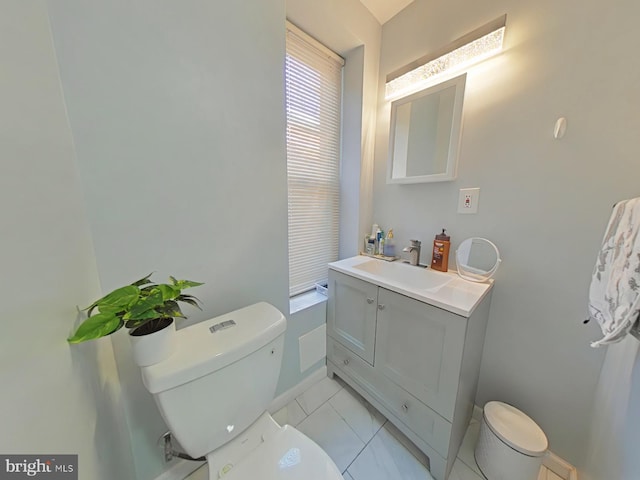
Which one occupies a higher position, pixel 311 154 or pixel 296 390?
pixel 311 154

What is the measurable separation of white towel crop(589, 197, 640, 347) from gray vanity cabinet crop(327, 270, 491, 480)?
0.34 m

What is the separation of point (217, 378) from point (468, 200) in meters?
1.45

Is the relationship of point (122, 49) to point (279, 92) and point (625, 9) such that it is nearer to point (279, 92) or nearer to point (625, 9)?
point (279, 92)

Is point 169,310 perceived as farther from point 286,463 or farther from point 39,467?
point 286,463

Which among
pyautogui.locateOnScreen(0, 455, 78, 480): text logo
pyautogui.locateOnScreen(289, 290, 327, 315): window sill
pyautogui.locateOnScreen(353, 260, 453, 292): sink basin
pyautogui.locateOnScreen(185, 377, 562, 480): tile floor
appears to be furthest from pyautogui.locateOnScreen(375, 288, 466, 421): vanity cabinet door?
pyautogui.locateOnScreen(0, 455, 78, 480): text logo

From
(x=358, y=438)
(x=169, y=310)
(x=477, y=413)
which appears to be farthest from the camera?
(x=477, y=413)

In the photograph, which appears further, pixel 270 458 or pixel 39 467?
pixel 270 458

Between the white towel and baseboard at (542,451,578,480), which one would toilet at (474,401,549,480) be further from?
the white towel

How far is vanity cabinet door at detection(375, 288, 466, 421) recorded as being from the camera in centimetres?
89

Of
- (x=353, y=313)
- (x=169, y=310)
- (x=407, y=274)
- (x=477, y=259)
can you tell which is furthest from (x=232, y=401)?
(x=477, y=259)

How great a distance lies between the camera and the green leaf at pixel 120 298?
0.53 metres

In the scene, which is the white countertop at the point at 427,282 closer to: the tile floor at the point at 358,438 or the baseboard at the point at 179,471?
the tile floor at the point at 358,438

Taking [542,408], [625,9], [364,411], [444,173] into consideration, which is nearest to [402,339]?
[364,411]

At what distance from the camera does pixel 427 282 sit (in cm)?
128
